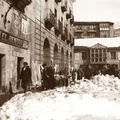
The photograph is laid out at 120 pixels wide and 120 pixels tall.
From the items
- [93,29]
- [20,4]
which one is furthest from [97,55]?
[20,4]

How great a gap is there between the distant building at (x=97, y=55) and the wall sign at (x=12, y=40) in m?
30.4

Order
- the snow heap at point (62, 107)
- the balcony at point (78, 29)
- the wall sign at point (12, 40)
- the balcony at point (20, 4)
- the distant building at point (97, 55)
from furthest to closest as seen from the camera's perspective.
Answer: the balcony at point (78, 29), the distant building at point (97, 55), the balcony at point (20, 4), the wall sign at point (12, 40), the snow heap at point (62, 107)

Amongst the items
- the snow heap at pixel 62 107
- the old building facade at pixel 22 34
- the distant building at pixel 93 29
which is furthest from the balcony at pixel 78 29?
the snow heap at pixel 62 107

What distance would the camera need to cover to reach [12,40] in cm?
1373

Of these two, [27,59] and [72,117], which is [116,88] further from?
[27,59]

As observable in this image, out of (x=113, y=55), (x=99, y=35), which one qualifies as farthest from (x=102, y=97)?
(x=99, y=35)

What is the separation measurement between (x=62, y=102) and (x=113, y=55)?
40.0m

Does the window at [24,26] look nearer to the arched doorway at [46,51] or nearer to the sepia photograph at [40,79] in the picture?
the sepia photograph at [40,79]

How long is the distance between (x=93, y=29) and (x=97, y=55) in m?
13.8

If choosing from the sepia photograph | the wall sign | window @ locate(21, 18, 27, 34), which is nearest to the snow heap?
the sepia photograph

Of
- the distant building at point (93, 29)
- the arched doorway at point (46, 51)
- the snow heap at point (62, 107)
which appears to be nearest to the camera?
the snow heap at point (62, 107)

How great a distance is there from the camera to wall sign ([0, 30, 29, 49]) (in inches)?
493

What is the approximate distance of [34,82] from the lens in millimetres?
17062

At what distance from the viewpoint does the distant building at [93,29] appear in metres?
57.9
